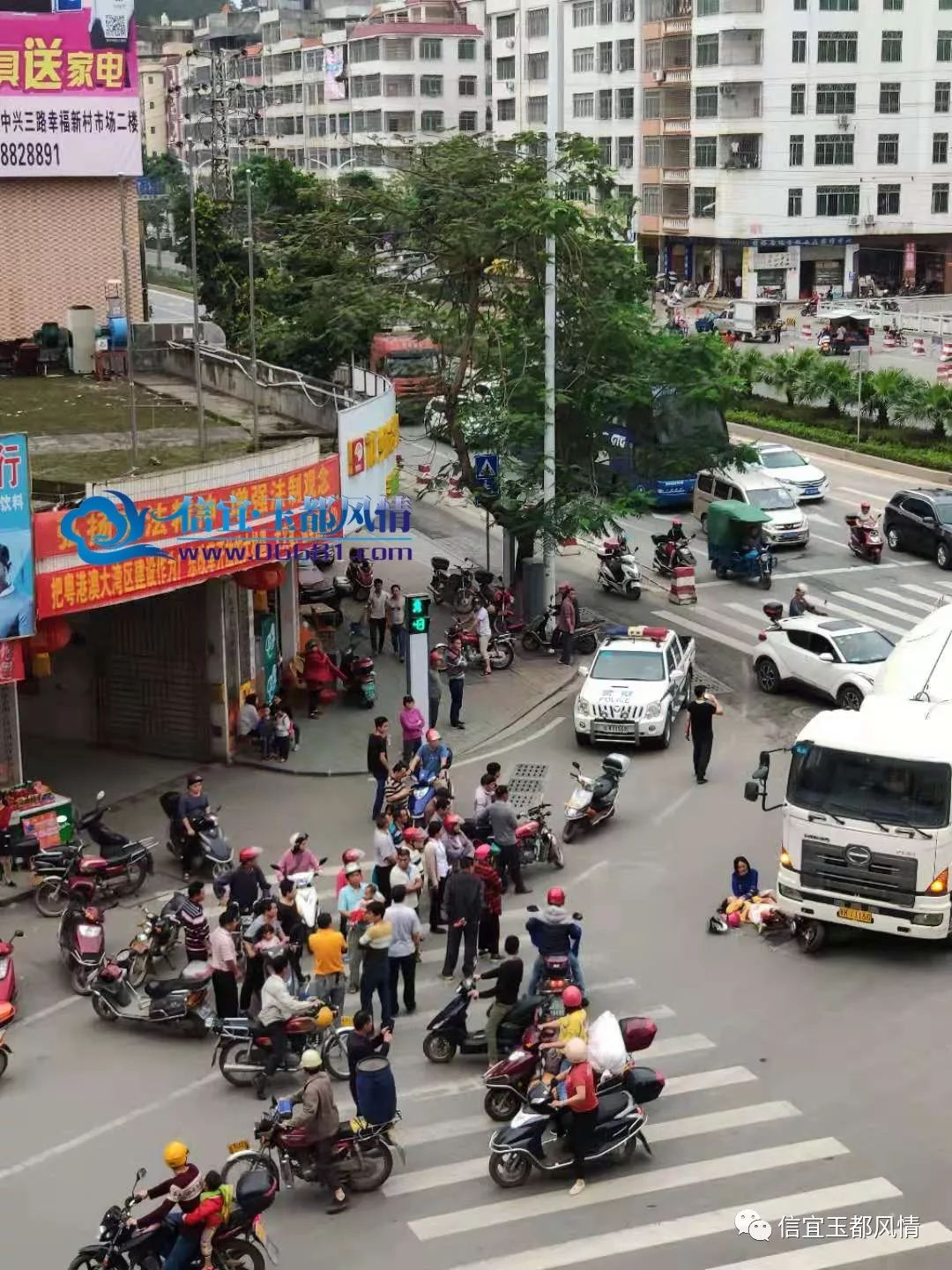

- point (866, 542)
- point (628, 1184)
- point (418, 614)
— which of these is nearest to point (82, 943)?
point (628, 1184)

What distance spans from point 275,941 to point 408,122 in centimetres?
10062

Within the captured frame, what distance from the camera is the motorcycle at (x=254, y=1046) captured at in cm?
1608

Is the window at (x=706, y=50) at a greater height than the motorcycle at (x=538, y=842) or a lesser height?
greater

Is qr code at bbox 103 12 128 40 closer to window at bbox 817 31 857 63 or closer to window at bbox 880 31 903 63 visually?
window at bbox 817 31 857 63

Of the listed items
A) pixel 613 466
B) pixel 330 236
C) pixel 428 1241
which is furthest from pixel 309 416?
pixel 428 1241

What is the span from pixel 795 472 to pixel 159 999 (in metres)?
31.1

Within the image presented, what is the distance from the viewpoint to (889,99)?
8519 centimetres

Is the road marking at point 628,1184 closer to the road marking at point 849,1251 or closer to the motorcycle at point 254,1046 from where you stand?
the road marking at point 849,1251

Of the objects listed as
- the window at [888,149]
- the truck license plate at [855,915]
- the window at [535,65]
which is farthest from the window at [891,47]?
the truck license plate at [855,915]

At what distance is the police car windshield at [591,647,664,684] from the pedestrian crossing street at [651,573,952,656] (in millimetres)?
5247

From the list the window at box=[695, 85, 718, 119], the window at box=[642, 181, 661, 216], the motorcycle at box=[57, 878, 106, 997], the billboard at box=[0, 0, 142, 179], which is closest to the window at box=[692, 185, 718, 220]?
the window at box=[695, 85, 718, 119]

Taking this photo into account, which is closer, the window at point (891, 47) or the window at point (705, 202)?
the window at point (891, 47)

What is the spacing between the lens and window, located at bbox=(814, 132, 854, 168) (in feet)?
279

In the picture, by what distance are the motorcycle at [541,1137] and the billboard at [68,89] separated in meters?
25.8
